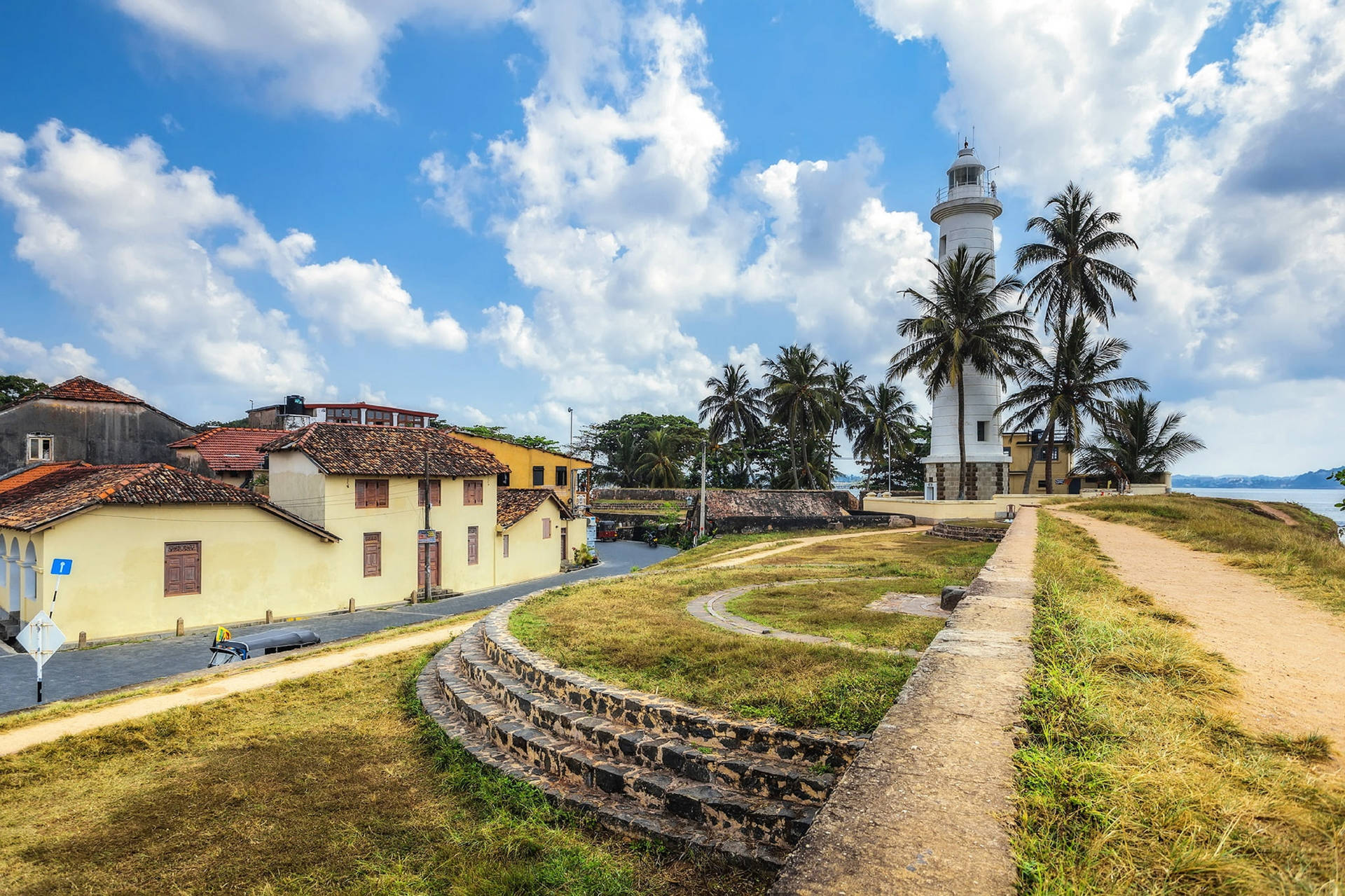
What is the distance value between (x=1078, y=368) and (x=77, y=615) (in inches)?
1553

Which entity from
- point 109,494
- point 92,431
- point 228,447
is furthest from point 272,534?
point 92,431

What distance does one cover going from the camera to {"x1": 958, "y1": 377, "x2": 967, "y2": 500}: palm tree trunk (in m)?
30.2

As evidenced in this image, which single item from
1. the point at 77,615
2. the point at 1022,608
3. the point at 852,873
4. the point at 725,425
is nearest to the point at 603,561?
the point at 725,425

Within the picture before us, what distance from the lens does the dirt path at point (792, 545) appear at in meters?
21.7

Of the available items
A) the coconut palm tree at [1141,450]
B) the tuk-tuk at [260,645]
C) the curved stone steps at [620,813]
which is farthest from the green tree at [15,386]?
the coconut palm tree at [1141,450]

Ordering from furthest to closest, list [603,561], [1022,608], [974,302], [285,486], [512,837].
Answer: [603,561], [974,302], [285,486], [1022,608], [512,837]

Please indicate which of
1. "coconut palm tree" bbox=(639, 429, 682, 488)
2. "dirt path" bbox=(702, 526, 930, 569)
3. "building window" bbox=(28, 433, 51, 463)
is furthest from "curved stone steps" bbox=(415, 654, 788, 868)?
"coconut palm tree" bbox=(639, 429, 682, 488)

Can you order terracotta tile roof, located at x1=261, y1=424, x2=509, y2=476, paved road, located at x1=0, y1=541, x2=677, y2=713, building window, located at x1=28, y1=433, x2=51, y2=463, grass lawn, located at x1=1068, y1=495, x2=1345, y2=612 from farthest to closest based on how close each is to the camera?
building window, located at x1=28, y1=433, x2=51, y2=463
terracotta tile roof, located at x1=261, y1=424, x2=509, y2=476
paved road, located at x1=0, y1=541, x2=677, y2=713
grass lawn, located at x1=1068, y1=495, x2=1345, y2=612

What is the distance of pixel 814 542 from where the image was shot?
Answer: 25.8m

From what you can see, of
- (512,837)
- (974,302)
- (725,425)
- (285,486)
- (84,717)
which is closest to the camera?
(512,837)

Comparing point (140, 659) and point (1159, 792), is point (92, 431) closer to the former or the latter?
point (140, 659)

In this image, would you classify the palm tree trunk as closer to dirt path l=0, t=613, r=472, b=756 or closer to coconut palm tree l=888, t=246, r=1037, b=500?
coconut palm tree l=888, t=246, r=1037, b=500

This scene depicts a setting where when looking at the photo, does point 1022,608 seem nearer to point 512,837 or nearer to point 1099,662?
point 1099,662

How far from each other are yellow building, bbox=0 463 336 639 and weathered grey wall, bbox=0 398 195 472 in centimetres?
466
